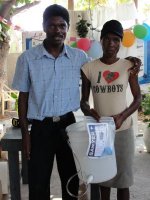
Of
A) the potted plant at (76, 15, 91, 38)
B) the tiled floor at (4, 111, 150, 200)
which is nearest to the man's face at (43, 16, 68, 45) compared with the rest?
the tiled floor at (4, 111, 150, 200)

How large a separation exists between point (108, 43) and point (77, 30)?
13.0 feet

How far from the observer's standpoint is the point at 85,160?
6.85 ft

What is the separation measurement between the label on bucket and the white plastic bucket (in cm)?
5

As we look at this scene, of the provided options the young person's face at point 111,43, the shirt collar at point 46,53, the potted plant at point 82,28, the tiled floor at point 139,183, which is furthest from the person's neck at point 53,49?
the potted plant at point 82,28

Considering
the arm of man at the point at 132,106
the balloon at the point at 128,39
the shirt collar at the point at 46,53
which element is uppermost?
the balloon at the point at 128,39

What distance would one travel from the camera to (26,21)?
7582 millimetres

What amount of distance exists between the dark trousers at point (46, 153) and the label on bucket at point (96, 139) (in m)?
0.28

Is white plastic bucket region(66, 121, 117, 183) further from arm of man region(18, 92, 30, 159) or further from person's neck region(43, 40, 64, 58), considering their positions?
person's neck region(43, 40, 64, 58)

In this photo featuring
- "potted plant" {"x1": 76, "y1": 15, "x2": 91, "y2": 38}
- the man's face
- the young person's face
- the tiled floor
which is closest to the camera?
the man's face

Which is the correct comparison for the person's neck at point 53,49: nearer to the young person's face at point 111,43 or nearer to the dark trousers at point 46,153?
the young person's face at point 111,43

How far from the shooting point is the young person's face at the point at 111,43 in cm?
227

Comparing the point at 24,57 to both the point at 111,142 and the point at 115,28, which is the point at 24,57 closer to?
the point at 115,28

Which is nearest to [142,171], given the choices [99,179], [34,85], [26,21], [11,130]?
[11,130]

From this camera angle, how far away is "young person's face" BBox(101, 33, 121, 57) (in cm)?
227
